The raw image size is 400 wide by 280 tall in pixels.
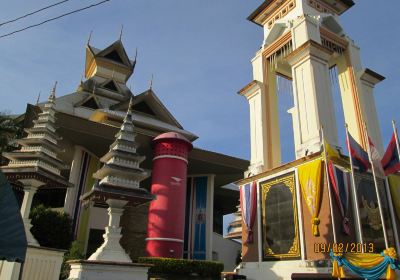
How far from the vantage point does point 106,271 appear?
10.1 meters

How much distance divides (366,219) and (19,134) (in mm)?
A: 20473

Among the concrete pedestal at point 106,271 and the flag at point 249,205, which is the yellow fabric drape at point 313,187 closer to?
the flag at point 249,205

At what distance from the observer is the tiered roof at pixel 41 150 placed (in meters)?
13.4

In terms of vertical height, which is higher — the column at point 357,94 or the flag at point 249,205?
the column at point 357,94

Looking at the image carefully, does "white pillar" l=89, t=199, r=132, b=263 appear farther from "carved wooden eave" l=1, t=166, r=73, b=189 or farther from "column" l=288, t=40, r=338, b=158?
"column" l=288, t=40, r=338, b=158

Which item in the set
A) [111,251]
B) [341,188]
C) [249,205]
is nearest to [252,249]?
[249,205]

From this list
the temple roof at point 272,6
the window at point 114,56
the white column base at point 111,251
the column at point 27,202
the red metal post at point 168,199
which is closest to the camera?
the white column base at point 111,251

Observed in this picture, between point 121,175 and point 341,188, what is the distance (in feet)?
26.5

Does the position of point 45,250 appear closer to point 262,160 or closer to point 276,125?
point 262,160

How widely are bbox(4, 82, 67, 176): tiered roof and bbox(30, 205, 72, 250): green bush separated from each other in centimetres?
532

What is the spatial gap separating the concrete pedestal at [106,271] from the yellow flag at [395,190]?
34.3 ft

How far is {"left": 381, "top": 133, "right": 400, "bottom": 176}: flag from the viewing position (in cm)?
1186

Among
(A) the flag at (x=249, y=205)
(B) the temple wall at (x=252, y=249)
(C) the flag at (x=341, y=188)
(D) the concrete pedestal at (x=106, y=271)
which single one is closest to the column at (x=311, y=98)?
(C) the flag at (x=341, y=188)

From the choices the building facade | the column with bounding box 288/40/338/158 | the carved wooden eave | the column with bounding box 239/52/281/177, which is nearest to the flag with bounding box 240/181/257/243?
the building facade
